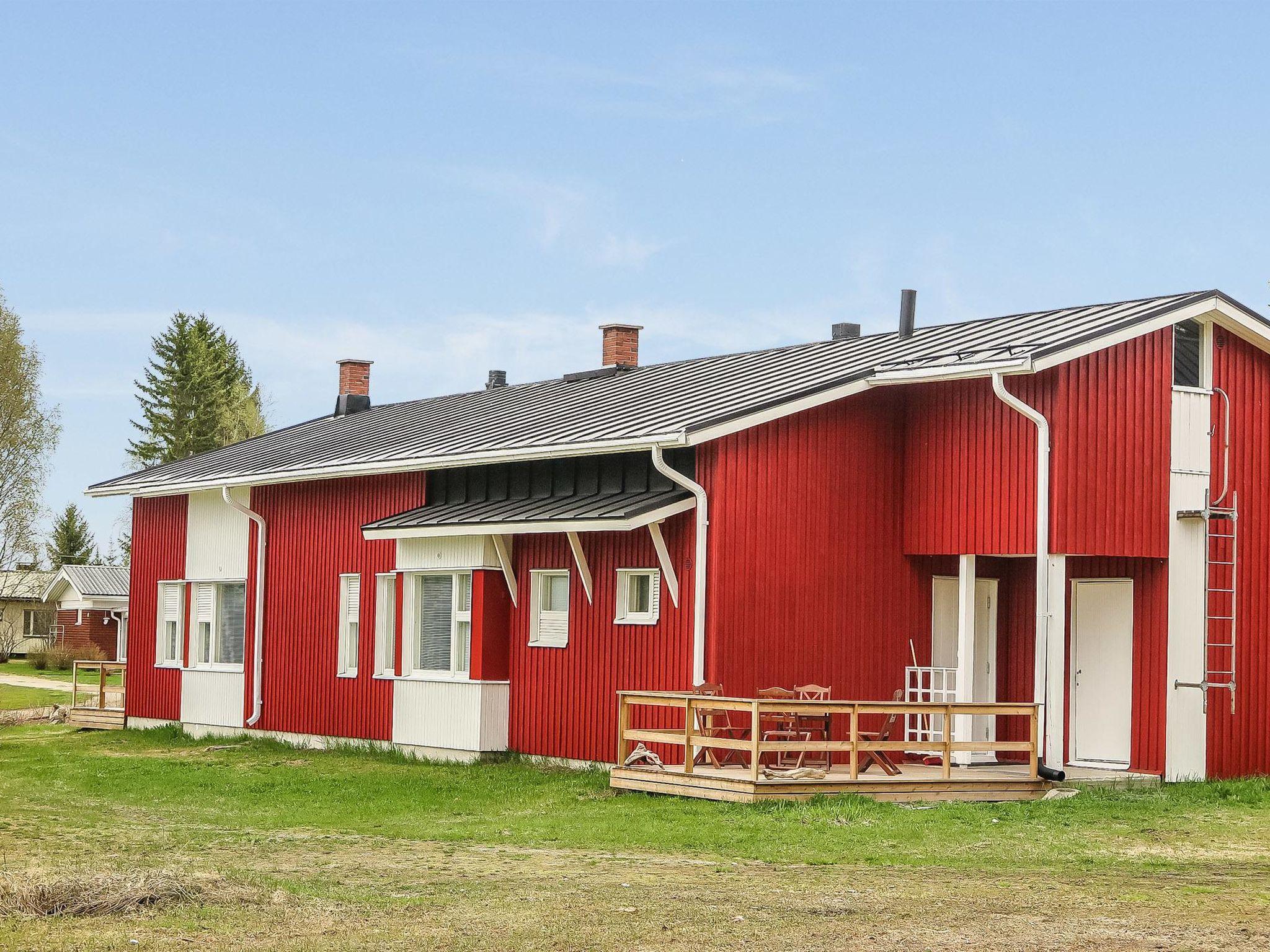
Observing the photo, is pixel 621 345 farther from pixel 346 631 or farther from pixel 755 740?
pixel 755 740

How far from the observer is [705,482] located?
18125mm

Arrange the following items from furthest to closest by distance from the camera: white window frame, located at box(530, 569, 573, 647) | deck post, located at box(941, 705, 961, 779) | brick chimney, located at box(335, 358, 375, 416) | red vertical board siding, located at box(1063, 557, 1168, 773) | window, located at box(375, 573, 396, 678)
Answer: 1. brick chimney, located at box(335, 358, 375, 416)
2. window, located at box(375, 573, 396, 678)
3. white window frame, located at box(530, 569, 573, 647)
4. red vertical board siding, located at box(1063, 557, 1168, 773)
5. deck post, located at box(941, 705, 961, 779)

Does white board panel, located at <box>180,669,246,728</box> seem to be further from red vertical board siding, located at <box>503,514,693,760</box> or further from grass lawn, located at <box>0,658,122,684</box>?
grass lawn, located at <box>0,658,122,684</box>

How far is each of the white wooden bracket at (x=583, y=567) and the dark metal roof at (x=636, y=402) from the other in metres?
1.14

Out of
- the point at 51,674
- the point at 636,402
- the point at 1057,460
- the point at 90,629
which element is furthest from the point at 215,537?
the point at 90,629

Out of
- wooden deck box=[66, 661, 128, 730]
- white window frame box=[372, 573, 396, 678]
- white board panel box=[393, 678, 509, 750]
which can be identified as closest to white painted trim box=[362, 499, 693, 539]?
white window frame box=[372, 573, 396, 678]

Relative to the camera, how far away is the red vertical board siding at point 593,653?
18.5m

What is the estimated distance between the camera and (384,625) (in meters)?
23.1

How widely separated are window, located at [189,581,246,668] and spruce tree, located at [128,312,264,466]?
39.7 meters

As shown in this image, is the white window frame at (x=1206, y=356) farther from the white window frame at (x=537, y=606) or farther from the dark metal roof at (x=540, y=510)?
the white window frame at (x=537, y=606)

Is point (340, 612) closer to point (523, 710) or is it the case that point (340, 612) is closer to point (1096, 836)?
point (523, 710)

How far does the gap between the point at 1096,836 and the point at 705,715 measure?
4532 millimetres

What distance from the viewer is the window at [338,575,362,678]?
23.8 meters

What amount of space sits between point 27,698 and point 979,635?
26784 millimetres
